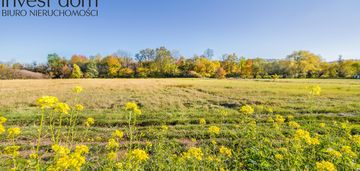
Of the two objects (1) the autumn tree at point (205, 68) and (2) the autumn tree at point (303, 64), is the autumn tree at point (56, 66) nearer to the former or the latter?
(1) the autumn tree at point (205, 68)

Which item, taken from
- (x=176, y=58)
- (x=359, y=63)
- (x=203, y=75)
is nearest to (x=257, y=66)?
(x=203, y=75)

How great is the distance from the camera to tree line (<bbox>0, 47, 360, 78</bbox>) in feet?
269

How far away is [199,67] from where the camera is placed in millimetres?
84125

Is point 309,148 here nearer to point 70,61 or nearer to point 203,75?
point 203,75

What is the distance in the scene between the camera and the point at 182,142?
26.1 ft

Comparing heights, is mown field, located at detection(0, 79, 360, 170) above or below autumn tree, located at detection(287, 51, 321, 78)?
below

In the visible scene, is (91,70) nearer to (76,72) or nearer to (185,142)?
(76,72)

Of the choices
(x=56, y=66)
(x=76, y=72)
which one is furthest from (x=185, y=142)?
(x=56, y=66)

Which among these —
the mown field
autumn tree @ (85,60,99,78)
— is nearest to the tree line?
autumn tree @ (85,60,99,78)

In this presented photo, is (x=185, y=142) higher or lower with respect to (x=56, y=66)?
lower

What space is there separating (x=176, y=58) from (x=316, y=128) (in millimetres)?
82691

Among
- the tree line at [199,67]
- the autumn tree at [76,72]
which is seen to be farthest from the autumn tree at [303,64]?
the autumn tree at [76,72]

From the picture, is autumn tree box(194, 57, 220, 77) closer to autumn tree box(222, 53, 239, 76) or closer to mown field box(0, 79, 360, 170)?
autumn tree box(222, 53, 239, 76)

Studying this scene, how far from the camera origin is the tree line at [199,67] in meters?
82.0
